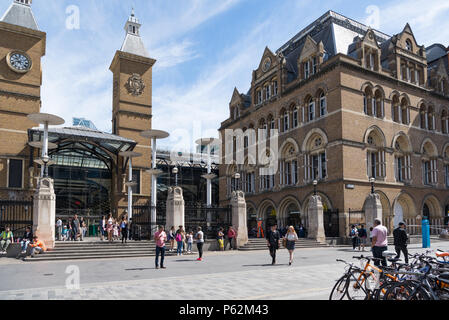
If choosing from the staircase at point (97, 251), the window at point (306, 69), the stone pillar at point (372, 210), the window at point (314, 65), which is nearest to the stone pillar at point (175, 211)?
the staircase at point (97, 251)

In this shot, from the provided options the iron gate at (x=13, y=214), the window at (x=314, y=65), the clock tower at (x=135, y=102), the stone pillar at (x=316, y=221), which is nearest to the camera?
the iron gate at (x=13, y=214)

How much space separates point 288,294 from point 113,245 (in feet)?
49.2

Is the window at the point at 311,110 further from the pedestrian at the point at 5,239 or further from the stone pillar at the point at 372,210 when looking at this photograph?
the pedestrian at the point at 5,239

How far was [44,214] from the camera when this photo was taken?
67.3 feet

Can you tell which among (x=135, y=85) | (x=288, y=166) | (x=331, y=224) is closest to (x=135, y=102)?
(x=135, y=85)

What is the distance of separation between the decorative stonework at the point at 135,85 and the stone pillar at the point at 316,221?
2166cm

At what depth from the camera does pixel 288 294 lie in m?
9.37

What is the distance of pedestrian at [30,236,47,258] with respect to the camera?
1888 centimetres

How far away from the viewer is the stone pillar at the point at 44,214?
66.4 ft

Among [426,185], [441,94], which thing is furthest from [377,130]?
[441,94]

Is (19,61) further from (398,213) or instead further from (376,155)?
(398,213)

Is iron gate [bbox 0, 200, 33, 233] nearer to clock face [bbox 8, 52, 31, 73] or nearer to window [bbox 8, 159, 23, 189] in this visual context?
window [bbox 8, 159, 23, 189]

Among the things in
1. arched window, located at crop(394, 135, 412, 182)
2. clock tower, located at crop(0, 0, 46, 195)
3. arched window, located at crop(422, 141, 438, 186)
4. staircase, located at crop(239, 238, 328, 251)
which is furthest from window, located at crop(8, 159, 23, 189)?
arched window, located at crop(422, 141, 438, 186)

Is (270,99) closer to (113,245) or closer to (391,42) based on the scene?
(391,42)
